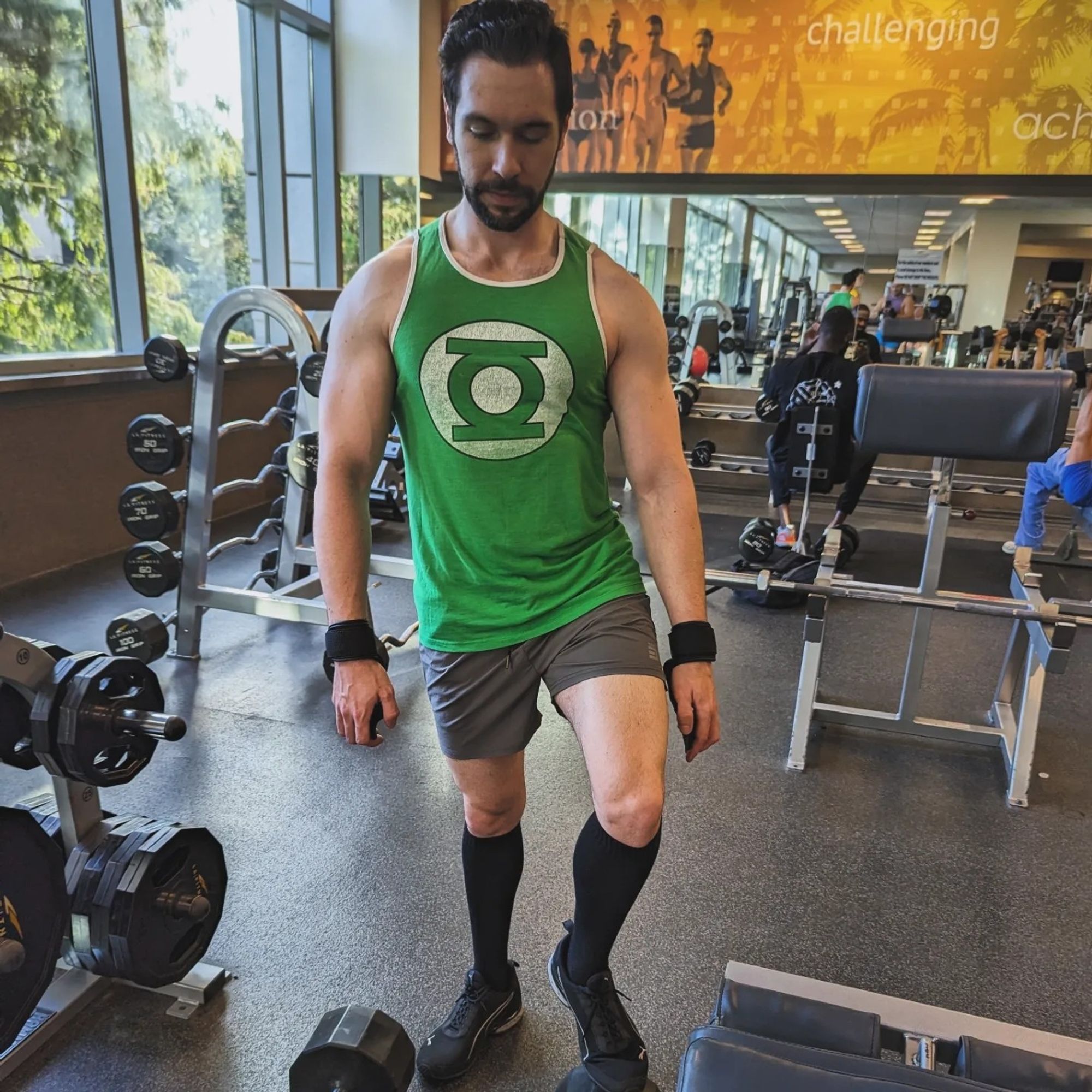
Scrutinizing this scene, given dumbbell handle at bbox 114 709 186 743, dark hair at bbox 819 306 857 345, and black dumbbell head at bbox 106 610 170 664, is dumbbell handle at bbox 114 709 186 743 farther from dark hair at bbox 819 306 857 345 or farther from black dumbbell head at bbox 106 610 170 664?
dark hair at bbox 819 306 857 345

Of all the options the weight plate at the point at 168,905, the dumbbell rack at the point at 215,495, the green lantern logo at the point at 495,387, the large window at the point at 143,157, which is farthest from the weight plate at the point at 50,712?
the large window at the point at 143,157

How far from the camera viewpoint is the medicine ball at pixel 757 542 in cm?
365

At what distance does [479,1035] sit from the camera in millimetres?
1406

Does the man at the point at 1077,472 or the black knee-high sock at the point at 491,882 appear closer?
the black knee-high sock at the point at 491,882

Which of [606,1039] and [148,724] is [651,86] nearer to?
[148,724]

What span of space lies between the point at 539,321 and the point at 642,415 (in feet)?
0.66

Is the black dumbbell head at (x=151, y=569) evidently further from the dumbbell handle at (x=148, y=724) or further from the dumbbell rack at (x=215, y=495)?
the dumbbell handle at (x=148, y=724)

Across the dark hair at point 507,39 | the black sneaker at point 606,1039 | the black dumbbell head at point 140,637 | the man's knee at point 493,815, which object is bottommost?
the black sneaker at point 606,1039

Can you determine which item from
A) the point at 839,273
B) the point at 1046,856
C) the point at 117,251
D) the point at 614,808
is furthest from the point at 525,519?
the point at 839,273

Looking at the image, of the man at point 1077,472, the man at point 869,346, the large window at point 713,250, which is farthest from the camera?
the large window at point 713,250

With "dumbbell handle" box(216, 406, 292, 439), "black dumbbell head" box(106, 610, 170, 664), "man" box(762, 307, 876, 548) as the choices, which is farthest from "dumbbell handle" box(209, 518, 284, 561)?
"man" box(762, 307, 876, 548)

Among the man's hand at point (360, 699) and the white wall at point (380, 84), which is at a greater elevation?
the white wall at point (380, 84)

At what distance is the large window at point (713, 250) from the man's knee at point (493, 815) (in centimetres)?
593

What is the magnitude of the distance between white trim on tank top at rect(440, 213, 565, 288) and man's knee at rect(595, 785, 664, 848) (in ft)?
2.24
